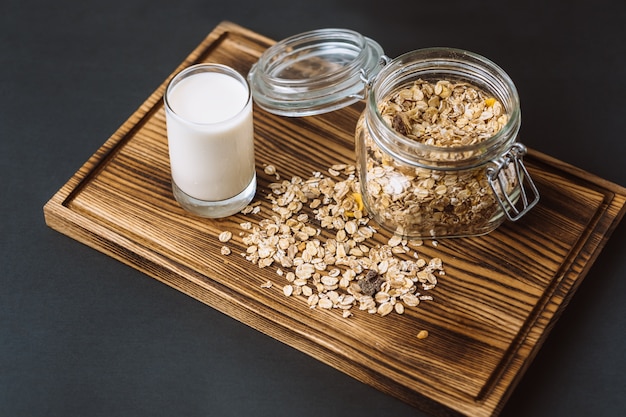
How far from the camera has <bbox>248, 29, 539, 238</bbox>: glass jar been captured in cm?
148

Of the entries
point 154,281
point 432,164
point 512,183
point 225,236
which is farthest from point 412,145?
point 154,281

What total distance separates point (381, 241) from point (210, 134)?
1.07 feet

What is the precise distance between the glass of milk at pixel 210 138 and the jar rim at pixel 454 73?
0.21 m

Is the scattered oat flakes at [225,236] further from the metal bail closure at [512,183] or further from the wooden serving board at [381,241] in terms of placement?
the metal bail closure at [512,183]

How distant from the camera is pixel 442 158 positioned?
1.46 metres

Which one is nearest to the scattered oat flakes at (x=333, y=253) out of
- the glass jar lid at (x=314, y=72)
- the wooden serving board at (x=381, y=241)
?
the wooden serving board at (x=381, y=241)

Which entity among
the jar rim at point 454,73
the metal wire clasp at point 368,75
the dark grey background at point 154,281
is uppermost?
the jar rim at point 454,73

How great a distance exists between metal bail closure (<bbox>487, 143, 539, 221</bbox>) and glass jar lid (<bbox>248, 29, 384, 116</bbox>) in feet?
0.92

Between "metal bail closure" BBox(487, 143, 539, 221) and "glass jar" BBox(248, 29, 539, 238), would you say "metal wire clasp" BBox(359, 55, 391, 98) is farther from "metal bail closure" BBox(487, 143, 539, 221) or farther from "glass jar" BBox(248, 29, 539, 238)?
"metal bail closure" BBox(487, 143, 539, 221)

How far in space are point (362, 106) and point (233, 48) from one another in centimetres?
28

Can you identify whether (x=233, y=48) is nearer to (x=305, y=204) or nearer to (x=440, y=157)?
(x=305, y=204)

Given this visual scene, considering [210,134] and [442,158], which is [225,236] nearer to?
[210,134]

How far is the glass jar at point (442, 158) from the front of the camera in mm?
1479

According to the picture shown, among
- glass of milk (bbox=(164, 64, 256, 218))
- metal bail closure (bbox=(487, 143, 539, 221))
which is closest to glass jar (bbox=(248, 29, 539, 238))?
metal bail closure (bbox=(487, 143, 539, 221))
